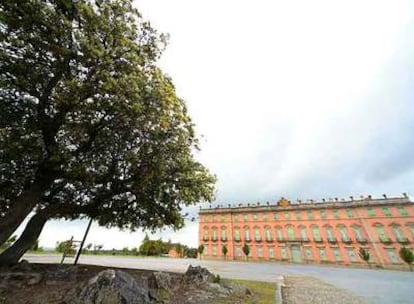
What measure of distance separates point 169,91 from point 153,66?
1.71m

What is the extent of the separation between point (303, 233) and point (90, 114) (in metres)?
49.3

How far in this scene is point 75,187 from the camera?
10.3 metres

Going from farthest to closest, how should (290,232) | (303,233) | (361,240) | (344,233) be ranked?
(290,232) → (303,233) → (344,233) → (361,240)

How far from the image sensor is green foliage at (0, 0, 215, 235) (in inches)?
Answer: 268

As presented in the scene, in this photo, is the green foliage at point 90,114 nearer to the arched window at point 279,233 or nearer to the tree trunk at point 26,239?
the tree trunk at point 26,239

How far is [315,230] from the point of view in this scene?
46312 millimetres

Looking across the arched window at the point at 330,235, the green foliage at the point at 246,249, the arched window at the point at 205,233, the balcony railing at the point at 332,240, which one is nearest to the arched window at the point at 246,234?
the green foliage at the point at 246,249

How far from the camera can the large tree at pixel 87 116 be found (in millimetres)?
6816

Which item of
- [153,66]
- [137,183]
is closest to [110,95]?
[153,66]

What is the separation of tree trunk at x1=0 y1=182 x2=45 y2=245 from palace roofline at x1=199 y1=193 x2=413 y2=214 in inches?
1947

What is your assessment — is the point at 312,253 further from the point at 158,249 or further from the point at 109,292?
the point at 109,292

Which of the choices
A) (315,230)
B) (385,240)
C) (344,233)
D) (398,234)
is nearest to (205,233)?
(315,230)

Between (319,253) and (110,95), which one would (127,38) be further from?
(319,253)

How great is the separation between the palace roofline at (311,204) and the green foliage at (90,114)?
4541 cm
